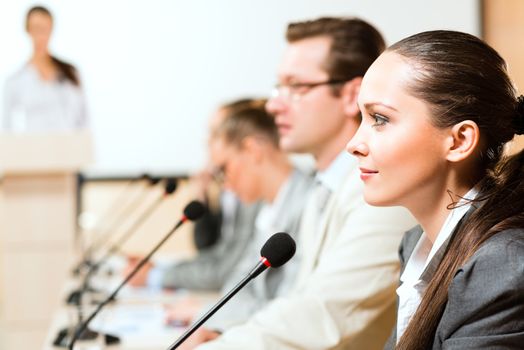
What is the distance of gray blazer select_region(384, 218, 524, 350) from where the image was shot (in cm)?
119

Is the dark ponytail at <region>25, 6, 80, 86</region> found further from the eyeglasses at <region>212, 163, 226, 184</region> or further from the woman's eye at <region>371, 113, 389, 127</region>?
the woman's eye at <region>371, 113, 389, 127</region>

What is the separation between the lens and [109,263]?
12.9ft

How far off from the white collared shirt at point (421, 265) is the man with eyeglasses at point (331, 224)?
34 centimetres

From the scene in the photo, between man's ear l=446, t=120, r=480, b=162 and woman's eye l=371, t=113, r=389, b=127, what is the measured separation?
0.10 meters

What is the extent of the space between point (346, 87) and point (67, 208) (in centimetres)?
214

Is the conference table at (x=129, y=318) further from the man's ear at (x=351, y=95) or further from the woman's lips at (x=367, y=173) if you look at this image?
the woman's lips at (x=367, y=173)

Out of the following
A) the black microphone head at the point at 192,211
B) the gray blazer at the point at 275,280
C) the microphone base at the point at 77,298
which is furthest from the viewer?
the microphone base at the point at 77,298

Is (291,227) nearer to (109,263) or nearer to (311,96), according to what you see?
(311,96)

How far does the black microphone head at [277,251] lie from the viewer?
4.80 ft

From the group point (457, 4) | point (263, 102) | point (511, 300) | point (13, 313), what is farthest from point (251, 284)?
point (457, 4)

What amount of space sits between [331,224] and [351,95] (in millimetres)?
388

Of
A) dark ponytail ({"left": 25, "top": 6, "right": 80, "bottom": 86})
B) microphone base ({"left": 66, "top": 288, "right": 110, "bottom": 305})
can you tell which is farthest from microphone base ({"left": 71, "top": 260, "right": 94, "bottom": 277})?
dark ponytail ({"left": 25, "top": 6, "right": 80, "bottom": 86})

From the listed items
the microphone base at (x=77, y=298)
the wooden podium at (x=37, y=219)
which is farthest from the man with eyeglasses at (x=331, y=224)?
the wooden podium at (x=37, y=219)

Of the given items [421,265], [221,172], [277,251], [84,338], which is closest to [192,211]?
[84,338]
